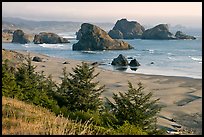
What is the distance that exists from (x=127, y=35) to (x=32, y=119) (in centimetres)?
15151

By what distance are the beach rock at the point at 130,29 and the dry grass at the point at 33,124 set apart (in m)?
149

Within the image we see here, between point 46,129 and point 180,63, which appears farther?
point 180,63

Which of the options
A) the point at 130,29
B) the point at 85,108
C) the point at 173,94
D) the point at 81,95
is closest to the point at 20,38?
the point at 130,29

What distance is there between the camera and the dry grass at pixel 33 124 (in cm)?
658

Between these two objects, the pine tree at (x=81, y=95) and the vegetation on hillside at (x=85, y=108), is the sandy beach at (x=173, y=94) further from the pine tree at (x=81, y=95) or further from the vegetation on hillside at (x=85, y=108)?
the pine tree at (x=81, y=95)

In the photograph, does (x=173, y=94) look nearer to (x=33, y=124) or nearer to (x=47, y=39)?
(x=33, y=124)

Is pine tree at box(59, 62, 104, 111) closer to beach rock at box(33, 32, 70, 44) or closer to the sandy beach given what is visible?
the sandy beach

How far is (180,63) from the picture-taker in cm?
6266

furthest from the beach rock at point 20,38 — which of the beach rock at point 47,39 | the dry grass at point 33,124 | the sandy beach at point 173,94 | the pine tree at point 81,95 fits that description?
the dry grass at point 33,124

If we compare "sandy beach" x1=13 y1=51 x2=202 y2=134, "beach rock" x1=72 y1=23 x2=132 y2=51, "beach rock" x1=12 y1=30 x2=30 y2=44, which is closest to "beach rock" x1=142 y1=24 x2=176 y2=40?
"beach rock" x1=72 y1=23 x2=132 y2=51

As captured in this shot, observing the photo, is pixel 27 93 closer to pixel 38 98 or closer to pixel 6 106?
pixel 38 98

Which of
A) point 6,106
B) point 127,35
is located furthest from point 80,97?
point 127,35

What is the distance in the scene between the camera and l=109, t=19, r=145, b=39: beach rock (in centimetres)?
15804

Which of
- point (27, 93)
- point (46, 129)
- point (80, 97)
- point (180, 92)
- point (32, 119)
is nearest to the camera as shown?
point (46, 129)
